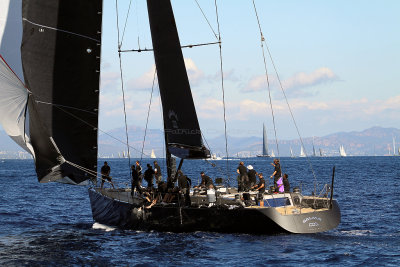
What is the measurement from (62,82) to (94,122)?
195 centimetres

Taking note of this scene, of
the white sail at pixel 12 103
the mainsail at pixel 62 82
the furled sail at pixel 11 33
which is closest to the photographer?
the white sail at pixel 12 103

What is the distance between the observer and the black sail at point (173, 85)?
22.4 m

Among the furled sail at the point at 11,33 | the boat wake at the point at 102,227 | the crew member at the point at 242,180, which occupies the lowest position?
the boat wake at the point at 102,227

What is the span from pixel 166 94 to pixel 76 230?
23.4 ft

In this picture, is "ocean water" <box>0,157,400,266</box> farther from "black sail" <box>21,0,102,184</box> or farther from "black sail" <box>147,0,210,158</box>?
"black sail" <box>21,0,102,184</box>

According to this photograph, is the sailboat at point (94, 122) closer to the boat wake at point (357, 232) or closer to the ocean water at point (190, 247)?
the ocean water at point (190, 247)

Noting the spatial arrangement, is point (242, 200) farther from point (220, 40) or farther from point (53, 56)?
point (53, 56)

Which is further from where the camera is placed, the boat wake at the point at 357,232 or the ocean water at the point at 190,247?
the boat wake at the point at 357,232

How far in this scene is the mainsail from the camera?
21250mm

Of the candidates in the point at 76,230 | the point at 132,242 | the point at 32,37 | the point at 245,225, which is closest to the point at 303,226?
the point at 245,225

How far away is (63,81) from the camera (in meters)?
22.3

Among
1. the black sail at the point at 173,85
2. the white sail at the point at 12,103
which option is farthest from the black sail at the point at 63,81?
the black sail at the point at 173,85

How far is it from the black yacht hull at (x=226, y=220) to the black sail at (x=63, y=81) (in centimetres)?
290

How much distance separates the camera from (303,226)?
809 inches
